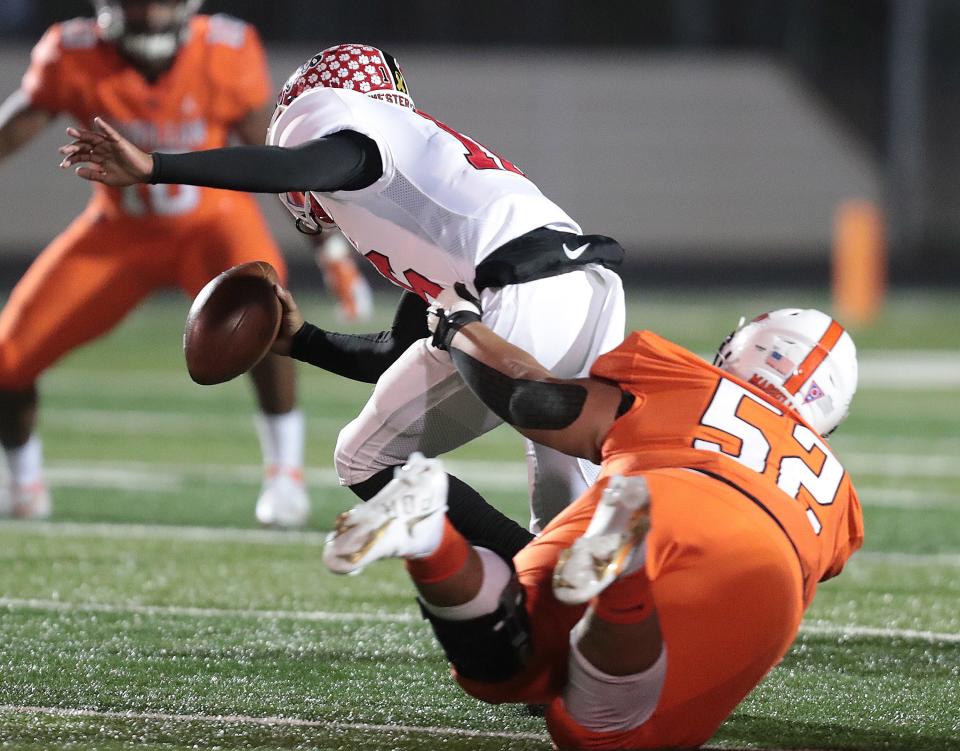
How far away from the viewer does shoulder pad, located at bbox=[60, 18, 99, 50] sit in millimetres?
5434

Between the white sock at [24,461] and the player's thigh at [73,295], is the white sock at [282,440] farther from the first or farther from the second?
the white sock at [24,461]

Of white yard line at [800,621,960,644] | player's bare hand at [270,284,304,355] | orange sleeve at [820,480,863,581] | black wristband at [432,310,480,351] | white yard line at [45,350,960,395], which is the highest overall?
black wristband at [432,310,480,351]

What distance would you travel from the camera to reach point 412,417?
331cm

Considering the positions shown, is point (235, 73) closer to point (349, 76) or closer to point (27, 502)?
point (27, 502)

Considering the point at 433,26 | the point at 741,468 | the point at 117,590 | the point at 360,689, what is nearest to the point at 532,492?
the point at 360,689

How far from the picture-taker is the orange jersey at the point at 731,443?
2697 mm

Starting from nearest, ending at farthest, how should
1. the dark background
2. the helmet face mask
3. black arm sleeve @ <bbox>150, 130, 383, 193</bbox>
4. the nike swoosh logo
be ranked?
black arm sleeve @ <bbox>150, 130, 383, 193</bbox> < the nike swoosh logo < the helmet face mask < the dark background

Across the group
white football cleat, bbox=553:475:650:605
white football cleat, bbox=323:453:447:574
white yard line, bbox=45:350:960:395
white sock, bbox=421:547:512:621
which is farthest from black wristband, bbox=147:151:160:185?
white yard line, bbox=45:350:960:395

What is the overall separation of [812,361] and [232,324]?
3.59 ft

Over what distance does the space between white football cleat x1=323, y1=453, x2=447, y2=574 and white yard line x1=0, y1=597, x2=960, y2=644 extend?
149 centimetres

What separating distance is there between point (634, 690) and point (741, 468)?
1.31ft

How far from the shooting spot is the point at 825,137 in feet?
69.6

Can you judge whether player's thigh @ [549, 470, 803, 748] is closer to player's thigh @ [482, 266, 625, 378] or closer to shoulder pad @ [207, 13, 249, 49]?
player's thigh @ [482, 266, 625, 378]

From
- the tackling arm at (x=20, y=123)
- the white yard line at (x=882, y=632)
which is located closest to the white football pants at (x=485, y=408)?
the white yard line at (x=882, y=632)
